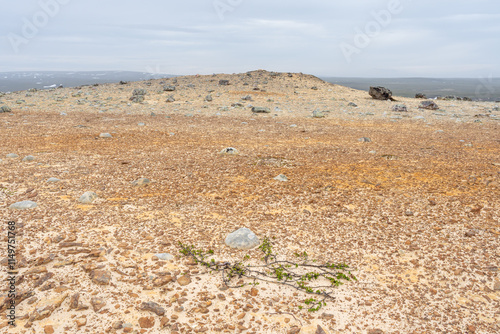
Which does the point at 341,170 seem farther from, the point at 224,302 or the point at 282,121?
the point at 282,121

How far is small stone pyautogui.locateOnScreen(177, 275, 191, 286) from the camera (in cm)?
348

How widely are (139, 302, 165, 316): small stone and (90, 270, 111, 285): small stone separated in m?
0.57

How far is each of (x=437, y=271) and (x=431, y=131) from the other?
11089 millimetres

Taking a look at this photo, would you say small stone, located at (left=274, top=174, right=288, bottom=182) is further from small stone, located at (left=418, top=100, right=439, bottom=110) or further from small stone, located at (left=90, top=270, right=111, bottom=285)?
small stone, located at (left=418, top=100, right=439, bottom=110)

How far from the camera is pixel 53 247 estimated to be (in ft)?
13.0

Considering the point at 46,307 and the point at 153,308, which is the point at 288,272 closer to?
the point at 153,308

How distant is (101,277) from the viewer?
3.44 meters

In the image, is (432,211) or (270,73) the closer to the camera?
(432,211)

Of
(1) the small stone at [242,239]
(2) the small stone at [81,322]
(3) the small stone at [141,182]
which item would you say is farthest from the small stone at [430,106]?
(2) the small stone at [81,322]

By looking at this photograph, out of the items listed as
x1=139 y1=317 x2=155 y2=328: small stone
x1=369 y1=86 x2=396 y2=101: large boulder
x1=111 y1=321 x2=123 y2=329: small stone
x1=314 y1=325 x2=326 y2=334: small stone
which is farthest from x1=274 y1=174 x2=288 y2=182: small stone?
x1=369 y1=86 x2=396 y2=101: large boulder

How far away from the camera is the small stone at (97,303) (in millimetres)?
3082

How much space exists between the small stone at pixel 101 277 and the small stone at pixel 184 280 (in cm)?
76

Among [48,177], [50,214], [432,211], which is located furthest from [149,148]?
[432,211]

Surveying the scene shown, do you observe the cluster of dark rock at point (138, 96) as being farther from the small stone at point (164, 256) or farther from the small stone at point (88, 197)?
the small stone at point (164, 256)
